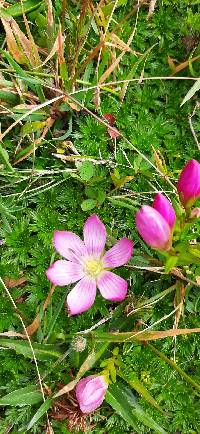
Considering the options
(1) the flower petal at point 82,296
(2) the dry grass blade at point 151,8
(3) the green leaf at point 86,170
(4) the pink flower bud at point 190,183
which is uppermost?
(2) the dry grass blade at point 151,8

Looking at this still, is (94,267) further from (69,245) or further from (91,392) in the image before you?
(91,392)

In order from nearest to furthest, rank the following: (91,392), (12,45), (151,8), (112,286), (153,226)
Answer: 1. (153,226)
2. (91,392)
3. (112,286)
4. (12,45)
5. (151,8)

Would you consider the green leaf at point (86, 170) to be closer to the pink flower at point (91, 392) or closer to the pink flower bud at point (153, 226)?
the pink flower bud at point (153, 226)

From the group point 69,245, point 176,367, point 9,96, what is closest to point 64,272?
point 69,245

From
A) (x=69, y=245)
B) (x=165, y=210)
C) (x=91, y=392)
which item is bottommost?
(x=91, y=392)

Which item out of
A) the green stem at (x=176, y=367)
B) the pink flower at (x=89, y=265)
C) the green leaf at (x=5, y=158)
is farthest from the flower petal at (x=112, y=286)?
the green leaf at (x=5, y=158)

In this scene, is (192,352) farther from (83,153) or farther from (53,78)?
(53,78)
